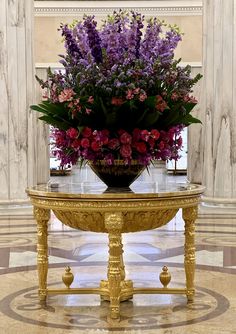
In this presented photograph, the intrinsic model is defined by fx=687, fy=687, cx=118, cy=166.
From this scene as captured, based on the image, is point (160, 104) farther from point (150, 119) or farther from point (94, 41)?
point (94, 41)

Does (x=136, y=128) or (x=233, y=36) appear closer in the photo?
(x=136, y=128)

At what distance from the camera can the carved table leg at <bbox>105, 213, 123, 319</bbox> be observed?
12.5 feet

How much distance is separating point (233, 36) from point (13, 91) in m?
3.21

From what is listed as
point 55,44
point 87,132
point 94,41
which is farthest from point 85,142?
point 55,44

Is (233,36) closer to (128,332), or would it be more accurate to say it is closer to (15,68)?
(15,68)

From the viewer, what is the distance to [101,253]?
20.7 ft

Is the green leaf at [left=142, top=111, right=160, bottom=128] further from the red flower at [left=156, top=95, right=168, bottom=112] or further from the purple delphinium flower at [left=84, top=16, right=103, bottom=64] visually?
the purple delphinium flower at [left=84, top=16, right=103, bottom=64]

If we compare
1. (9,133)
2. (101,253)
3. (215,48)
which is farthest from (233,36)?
(101,253)

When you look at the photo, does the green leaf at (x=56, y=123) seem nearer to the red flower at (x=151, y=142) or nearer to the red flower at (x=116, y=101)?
the red flower at (x=116, y=101)

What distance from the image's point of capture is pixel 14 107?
9586mm

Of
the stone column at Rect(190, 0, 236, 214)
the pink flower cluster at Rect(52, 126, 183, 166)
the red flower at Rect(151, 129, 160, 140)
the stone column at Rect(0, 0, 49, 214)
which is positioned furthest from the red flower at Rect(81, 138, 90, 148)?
the stone column at Rect(190, 0, 236, 214)

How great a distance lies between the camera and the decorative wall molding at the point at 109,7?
Answer: 1648 cm

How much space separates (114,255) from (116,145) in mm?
633

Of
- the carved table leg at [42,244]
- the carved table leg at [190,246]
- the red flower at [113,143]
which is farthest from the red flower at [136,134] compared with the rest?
the carved table leg at [42,244]
